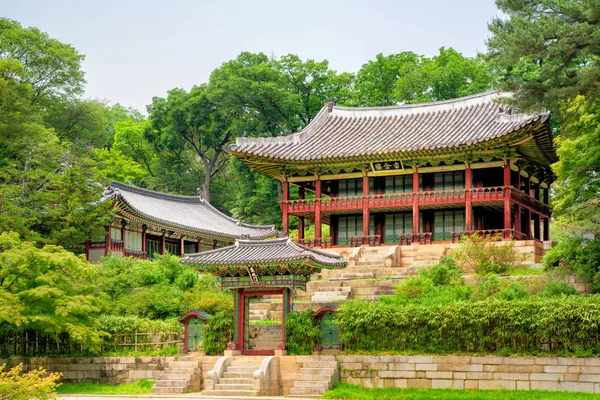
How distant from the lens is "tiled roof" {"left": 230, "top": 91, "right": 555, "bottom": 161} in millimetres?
43688

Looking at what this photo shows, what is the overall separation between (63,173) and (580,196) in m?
23.9

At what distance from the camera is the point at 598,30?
84.1 ft

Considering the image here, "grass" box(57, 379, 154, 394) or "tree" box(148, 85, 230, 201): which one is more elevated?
"tree" box(148, 85, 230, 201)

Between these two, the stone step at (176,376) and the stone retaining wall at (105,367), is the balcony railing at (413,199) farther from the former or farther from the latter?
the stone step at (176,376)

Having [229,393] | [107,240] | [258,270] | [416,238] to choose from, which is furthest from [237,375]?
[107,240]

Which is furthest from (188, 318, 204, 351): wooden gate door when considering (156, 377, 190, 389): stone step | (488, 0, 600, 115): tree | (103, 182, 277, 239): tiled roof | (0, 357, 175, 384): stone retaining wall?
(103, 182, 277, 239): tiled roof

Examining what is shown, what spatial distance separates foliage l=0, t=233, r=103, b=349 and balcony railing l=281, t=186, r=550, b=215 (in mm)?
16067

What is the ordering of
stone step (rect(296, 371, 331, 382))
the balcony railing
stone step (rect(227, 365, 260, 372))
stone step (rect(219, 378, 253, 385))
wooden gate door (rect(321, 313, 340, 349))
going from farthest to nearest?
the balcony railing, wooden gate door (rect(321, 313, 340, 349)), stone step (rect(227, 365, 260, 372)), stone step (rect(219, 378, 253, 385)), stone step (rect(296, 371, 331, 382))

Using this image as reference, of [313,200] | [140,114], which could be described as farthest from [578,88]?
[140,114]

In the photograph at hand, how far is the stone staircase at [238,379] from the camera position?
28.8 meters

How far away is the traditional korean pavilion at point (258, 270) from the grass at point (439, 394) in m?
3.08

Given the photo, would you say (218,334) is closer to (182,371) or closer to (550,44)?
(182,371)

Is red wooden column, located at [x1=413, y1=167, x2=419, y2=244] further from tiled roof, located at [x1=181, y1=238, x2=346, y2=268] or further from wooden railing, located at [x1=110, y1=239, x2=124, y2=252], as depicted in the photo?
wooden railing, located at [x1=110, y1=239, x2=124, y2=252]

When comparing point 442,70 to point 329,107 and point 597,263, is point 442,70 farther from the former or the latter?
point 597,263
